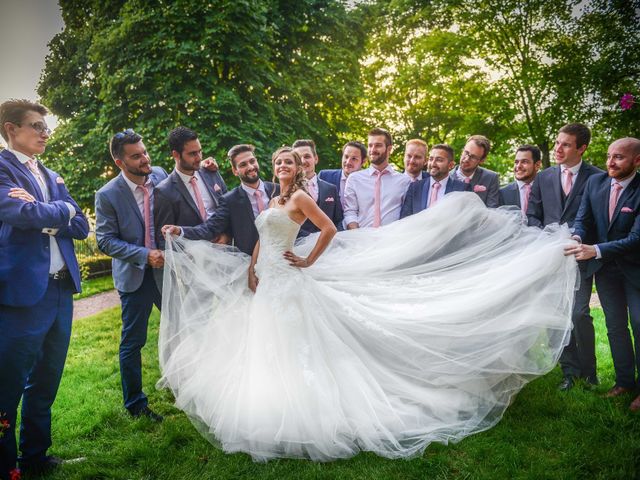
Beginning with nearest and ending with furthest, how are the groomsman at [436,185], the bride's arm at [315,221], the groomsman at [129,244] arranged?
the bride's arm at [315,221] < the groomsman at [129,244] < the groomsman at [436,185]

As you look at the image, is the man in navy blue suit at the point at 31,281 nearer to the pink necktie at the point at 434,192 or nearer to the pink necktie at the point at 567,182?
the pink necktie at the point at 434,192

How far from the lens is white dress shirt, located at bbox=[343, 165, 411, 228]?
6.23m

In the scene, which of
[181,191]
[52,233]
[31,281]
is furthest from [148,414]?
[181,191]

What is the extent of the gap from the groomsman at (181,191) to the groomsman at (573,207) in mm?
4009

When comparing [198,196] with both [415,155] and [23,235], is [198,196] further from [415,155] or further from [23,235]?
[415,155]

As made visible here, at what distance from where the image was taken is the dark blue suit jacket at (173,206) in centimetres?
487

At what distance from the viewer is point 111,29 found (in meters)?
12.7

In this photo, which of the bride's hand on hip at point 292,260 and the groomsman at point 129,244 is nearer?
the bride's hand on hip at point 292,260

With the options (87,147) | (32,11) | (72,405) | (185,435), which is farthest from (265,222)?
(87,147)

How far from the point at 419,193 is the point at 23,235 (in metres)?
4.43

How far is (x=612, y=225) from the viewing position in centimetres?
479

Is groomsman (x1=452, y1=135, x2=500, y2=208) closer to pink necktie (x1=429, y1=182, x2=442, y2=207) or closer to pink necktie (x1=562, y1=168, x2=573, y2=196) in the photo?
pink necktie (x1=429, y1=182, x2=442, y2=207)

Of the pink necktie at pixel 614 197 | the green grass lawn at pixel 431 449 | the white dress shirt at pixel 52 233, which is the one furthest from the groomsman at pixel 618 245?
the white dress shirt at pixel 52 233

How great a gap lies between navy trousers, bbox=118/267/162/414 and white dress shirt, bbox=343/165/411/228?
280 cm
